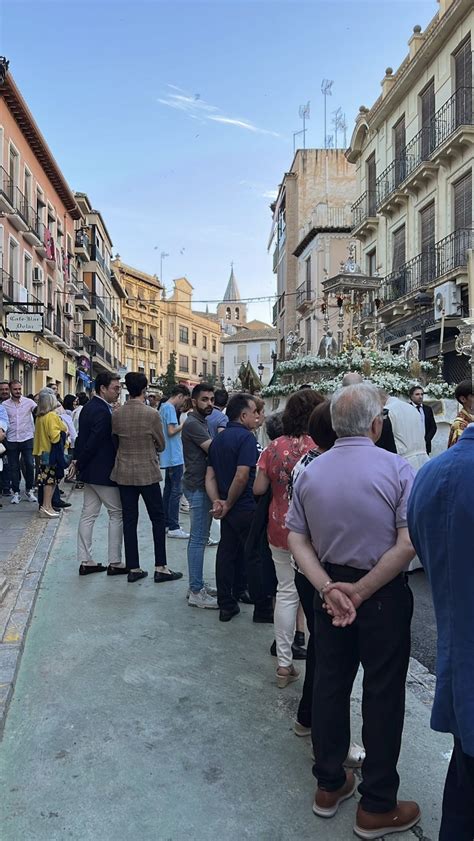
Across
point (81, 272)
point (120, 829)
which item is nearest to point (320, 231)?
point (81, 272)

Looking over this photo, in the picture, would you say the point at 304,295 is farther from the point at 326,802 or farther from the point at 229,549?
the point at 326,802

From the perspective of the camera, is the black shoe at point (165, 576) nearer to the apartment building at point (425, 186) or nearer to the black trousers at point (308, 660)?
the black trousers at point (308, 660)

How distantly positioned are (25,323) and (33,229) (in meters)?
8.96

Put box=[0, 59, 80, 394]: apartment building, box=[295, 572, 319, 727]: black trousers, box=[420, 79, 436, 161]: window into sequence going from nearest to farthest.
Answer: box=[295, 572, 319, 727]: black trousers → box=[420, 79, 436, 161]: window → box=[0, 59, 80, 394]: apartment building

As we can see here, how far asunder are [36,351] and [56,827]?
26057mm

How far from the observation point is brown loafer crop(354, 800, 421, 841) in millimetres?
2324

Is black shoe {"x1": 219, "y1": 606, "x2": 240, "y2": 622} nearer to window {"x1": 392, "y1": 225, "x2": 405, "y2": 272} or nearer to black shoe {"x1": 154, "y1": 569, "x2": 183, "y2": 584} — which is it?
black shoe {"x1": 154, "y1": 569, "x2": 183, "y2": 584}

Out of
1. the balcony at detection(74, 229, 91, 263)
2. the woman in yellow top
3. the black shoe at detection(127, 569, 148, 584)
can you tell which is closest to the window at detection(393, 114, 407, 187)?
the woman in yellow top

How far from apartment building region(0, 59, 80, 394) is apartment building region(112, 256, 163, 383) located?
99.2 ft

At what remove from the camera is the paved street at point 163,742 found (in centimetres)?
242

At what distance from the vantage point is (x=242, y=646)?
413cm

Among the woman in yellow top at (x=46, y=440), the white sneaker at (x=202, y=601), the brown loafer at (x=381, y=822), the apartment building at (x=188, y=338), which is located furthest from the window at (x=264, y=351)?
the brown loafer at (x=381, y=822)

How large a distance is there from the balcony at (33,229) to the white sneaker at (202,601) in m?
22.0

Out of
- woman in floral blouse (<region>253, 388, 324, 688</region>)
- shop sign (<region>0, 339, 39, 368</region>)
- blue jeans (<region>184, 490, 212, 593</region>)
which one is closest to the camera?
woman in floral blouse (<region>253, 388, 324, 688</region>)
